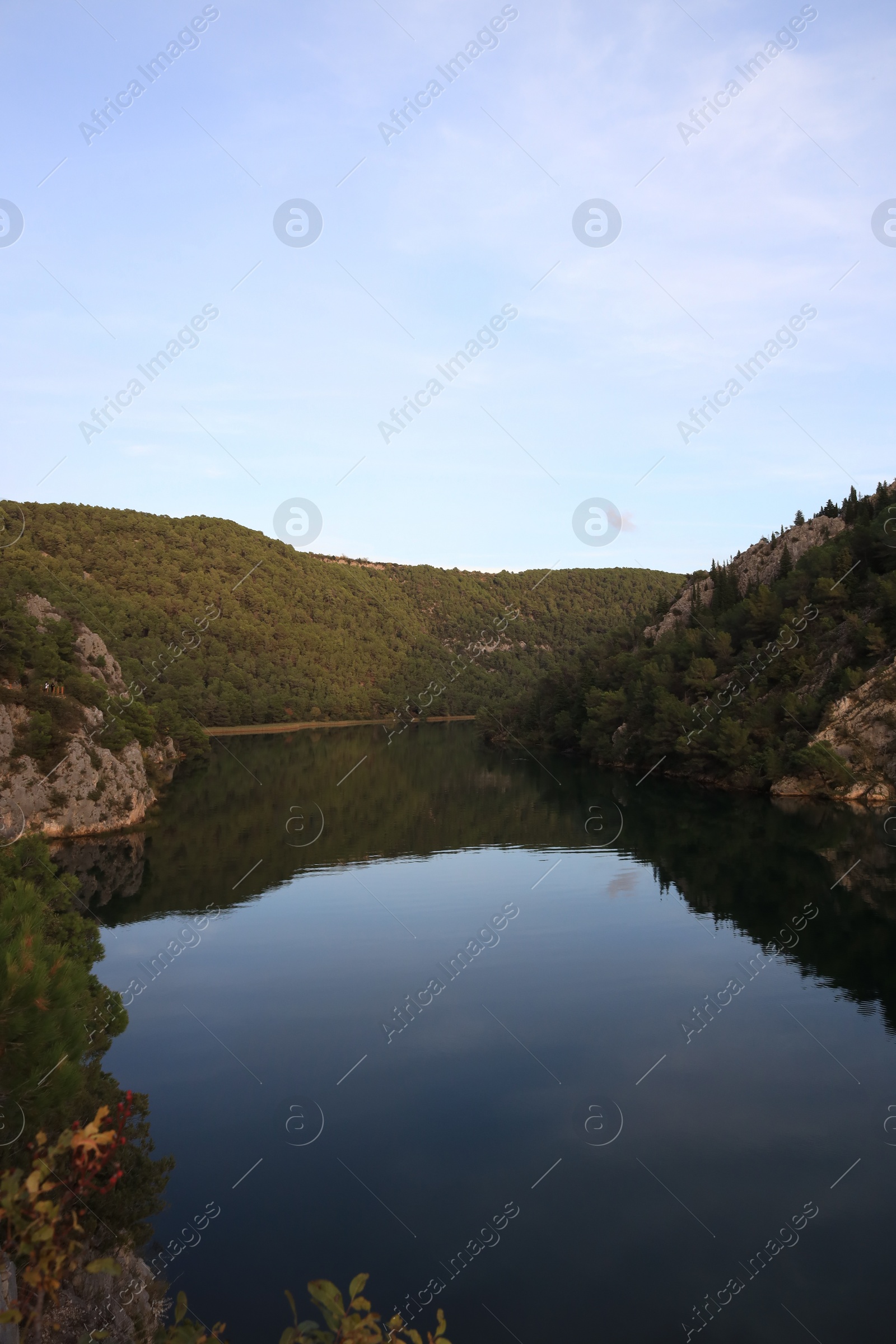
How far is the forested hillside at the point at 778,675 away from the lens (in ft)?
219

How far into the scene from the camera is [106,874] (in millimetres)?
40688

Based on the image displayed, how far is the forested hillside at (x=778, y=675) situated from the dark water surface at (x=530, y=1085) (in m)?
25.2

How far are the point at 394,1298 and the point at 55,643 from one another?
46.0m

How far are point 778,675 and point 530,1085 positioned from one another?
63918 mm

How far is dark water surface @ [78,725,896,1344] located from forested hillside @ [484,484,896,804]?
25163mm

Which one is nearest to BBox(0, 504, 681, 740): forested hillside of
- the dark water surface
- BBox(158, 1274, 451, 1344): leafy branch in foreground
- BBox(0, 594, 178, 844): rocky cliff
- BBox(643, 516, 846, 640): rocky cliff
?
BBox(643, 516, 846, 640): rocky cliff

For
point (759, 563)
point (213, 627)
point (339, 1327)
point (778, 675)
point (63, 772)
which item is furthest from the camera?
point (213, 627)

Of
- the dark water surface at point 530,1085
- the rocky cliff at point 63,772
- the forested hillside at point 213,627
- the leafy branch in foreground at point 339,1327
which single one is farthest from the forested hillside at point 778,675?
the leafy branch in foreground at point 339,1327

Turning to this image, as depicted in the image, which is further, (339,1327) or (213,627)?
(213,627)

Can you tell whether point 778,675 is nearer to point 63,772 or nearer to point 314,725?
point 63,772

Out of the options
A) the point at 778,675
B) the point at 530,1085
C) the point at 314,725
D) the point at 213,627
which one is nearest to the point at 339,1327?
the point at 530,1085

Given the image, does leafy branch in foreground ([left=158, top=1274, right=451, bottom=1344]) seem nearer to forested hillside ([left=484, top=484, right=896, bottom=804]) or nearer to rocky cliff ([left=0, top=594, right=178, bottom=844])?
rocky cliff ([left=0, top=594, right=178, bottom=844])

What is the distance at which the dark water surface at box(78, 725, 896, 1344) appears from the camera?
12805 millimetres

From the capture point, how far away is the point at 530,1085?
62.5 feet
